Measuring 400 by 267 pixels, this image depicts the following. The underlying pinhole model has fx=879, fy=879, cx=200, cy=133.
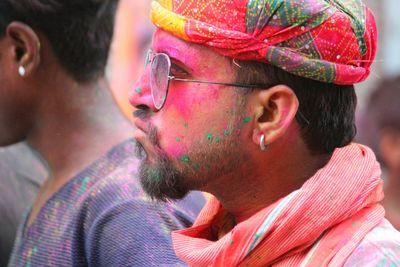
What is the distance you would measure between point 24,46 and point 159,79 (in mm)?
958

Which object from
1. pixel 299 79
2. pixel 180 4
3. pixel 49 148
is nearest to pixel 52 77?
pixel 49 148

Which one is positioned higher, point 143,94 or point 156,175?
point 143,94

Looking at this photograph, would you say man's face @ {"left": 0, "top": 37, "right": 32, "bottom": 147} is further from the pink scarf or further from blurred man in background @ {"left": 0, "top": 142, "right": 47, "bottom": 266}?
the pink scarf

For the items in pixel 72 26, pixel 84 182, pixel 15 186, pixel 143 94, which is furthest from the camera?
pixel 15 186

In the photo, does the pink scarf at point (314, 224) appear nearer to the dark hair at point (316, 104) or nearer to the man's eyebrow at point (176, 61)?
the dark hair at point (316, 104)

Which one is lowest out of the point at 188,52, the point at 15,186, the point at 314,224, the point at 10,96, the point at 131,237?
the point at 15,186

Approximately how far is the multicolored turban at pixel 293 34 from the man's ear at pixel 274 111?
7 cm

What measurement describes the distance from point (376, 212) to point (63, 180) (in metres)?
1.35

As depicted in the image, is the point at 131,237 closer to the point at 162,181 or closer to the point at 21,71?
the point at 162,181

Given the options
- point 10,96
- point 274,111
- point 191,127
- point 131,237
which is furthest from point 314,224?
point 10,96

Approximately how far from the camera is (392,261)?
212 cm

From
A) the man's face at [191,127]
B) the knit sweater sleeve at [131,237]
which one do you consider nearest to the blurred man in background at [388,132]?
the knit sweater sleeve at [131,237]

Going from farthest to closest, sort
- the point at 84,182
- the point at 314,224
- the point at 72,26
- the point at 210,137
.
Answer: the point at 72,26, the point at 84,182, the point at 210,137, the point at 314,224

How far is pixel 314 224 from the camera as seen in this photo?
2195 mm
